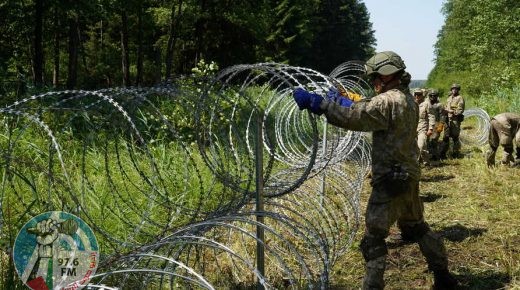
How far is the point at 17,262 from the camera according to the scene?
3898mm

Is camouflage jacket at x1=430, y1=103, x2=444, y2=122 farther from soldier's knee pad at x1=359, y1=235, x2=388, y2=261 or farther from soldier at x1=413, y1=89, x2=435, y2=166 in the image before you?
soldier's knee pad at x1=359, y1=235, x2=388, y2=261

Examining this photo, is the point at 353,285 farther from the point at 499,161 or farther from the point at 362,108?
the point at 499,161

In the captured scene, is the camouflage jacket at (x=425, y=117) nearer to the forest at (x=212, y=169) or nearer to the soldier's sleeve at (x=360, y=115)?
the forest at (x=212, y=169)

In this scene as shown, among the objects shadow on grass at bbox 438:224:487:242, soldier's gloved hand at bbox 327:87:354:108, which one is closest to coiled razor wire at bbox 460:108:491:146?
shadow on grass at bbox 438:224:487:242

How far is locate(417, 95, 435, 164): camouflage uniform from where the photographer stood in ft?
32.0

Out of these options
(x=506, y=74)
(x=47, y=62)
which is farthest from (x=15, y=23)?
(x=506, y=74)

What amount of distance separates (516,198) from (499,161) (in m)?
3.33

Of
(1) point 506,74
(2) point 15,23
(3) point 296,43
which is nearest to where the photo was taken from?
(2) point 15,23

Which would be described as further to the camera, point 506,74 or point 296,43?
point 296,43

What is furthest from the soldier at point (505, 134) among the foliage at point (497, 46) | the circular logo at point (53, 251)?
the foliage at point (497, 46)

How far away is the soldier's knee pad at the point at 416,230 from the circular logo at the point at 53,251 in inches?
92.9

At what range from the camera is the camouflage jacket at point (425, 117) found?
9766mm

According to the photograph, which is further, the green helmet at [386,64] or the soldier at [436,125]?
the soldier at [436,125]

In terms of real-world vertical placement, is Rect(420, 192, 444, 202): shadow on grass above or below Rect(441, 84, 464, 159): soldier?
below
